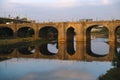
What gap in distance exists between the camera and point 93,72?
30.6 meters

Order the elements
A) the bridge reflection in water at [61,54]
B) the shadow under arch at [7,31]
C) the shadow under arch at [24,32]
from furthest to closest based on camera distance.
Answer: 1. the shadow under arch at [7,31]
2. the shadow under arch at [24,32]
3. the bridge reflection in water at [61,54]

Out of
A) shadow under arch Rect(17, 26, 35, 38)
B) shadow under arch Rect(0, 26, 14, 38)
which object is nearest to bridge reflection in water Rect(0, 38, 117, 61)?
shadow under arch Rect(17, 26, 35, 38)

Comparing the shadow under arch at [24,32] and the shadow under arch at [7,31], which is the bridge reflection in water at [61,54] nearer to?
the shadow under arch at [24,32]

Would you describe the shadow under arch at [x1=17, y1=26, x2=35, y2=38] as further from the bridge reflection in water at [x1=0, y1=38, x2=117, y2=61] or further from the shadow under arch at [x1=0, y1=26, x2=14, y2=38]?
the bridge reflection in water at [x1=0, y1=38, x2=117, y2=61]

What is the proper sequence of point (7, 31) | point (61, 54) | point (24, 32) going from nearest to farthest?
point (61, 54), point (7, 31), point (24, 32)

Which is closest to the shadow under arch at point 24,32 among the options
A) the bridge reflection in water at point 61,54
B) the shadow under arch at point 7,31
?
the shadow under arch at point 7,31

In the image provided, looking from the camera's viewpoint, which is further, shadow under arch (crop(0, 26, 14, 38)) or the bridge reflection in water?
shadow under arch (crop(0, 26, 14, 38))

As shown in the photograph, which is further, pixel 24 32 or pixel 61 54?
pixel 24 32

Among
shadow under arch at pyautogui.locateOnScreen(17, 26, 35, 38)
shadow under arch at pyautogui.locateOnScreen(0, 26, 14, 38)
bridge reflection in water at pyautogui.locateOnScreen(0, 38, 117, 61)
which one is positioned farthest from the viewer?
shadow under arch at pyautogui.locateOnScreen(0, 26, 14, 38)

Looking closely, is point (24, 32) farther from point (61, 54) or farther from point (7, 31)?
point (61, 54)

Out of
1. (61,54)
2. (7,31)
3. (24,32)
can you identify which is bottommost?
(61,54)

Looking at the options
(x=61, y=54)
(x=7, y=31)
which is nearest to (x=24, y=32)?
(x=7, y=31)

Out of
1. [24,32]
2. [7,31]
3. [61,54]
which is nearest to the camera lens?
[61,54]

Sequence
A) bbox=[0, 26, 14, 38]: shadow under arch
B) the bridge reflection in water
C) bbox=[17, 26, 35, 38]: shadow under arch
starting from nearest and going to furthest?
the bridge reflection in water < bbox=[17, 26, 35, 38]: shadow under arch < bbox=[0, 26, 14, 38]: shadow under arch
